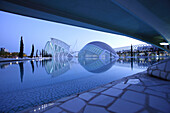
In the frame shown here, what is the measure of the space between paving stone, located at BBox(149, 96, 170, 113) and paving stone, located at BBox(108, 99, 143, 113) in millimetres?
302

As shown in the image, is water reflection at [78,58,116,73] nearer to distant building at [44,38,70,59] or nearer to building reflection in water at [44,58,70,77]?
building reflection in water at [44,58,70,77]

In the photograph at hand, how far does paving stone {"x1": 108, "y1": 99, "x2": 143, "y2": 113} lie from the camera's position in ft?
4.92

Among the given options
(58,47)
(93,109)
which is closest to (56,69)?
(93,109)

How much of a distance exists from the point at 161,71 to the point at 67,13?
4890 mm

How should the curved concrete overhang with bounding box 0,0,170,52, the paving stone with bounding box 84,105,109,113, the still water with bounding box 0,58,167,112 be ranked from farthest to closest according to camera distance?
the curved concrete overhang with bounding box 0,0,170,52, the still water with bounding box 0,58,167,112, the paving stone with bounding box 84,105,109,113

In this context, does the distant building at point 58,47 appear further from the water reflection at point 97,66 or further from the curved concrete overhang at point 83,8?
the curved concrete overhang at point 83,8

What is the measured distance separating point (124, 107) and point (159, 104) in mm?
743

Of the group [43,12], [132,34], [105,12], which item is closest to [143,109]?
[105,12]

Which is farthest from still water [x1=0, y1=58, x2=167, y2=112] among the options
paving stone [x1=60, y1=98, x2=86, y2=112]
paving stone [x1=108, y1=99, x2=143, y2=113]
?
paving stone [x1=108, y1=99, x2=143, y2=113]

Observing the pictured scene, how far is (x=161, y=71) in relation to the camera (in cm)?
360

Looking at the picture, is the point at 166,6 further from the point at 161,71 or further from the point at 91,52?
the point at 91,52

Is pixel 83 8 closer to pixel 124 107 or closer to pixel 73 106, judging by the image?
pixel 73 106

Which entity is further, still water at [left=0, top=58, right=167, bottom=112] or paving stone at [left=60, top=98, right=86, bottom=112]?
still water at [left=0, top=58, right=167, bottom=112]

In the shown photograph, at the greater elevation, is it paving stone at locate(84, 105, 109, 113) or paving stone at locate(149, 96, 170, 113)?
paving stone at locate(149, 96, 170, 113)
